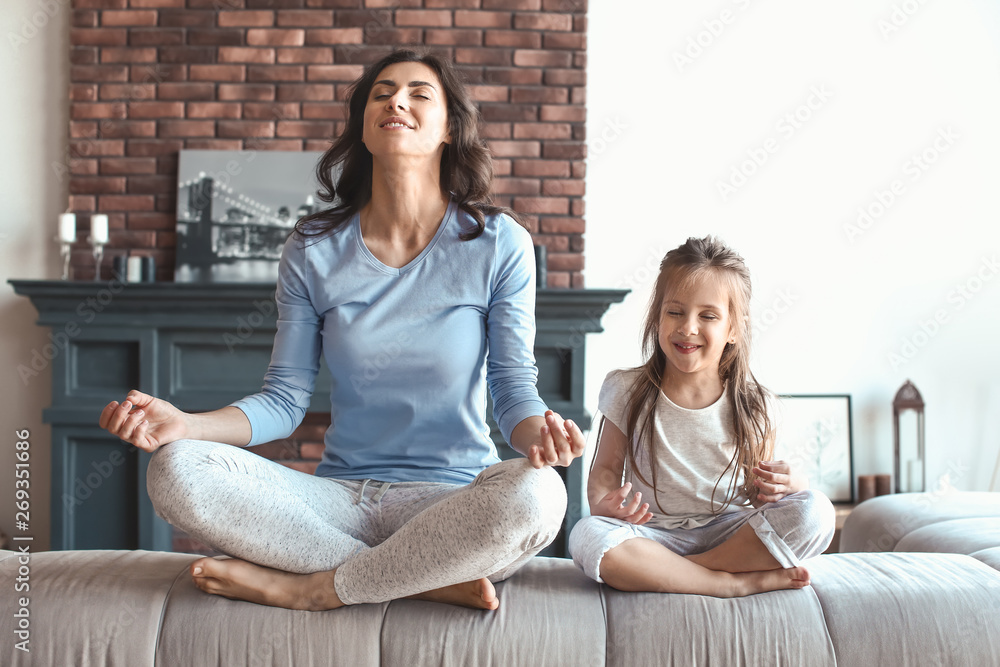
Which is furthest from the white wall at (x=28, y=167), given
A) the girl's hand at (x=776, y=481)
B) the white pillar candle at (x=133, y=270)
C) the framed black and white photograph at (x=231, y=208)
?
the girl's hand at (x=776, y=481)

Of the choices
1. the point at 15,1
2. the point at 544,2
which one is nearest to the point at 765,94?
the point at 544,2

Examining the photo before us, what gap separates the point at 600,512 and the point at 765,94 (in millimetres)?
2269

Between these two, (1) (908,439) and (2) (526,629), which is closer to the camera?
(2) (526,629)

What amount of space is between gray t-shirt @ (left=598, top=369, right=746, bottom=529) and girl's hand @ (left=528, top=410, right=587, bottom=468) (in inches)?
17.2

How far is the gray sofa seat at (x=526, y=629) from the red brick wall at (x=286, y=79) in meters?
1.85

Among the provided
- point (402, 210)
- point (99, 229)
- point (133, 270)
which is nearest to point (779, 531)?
point (402, 210)

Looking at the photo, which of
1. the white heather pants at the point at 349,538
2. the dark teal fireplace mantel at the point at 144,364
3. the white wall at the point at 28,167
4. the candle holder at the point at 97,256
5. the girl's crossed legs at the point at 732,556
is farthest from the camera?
the white wall at the point at 28,167

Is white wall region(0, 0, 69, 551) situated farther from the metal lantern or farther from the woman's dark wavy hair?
the metal lantern

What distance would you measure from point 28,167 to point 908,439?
11.6ft

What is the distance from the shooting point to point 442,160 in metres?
1.56

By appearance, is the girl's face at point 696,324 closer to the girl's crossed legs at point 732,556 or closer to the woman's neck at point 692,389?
the woman's neck at point 692,389

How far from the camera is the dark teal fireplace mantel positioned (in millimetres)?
2668

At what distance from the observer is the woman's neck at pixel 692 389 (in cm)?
150

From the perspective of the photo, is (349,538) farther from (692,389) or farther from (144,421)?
(692,389)
